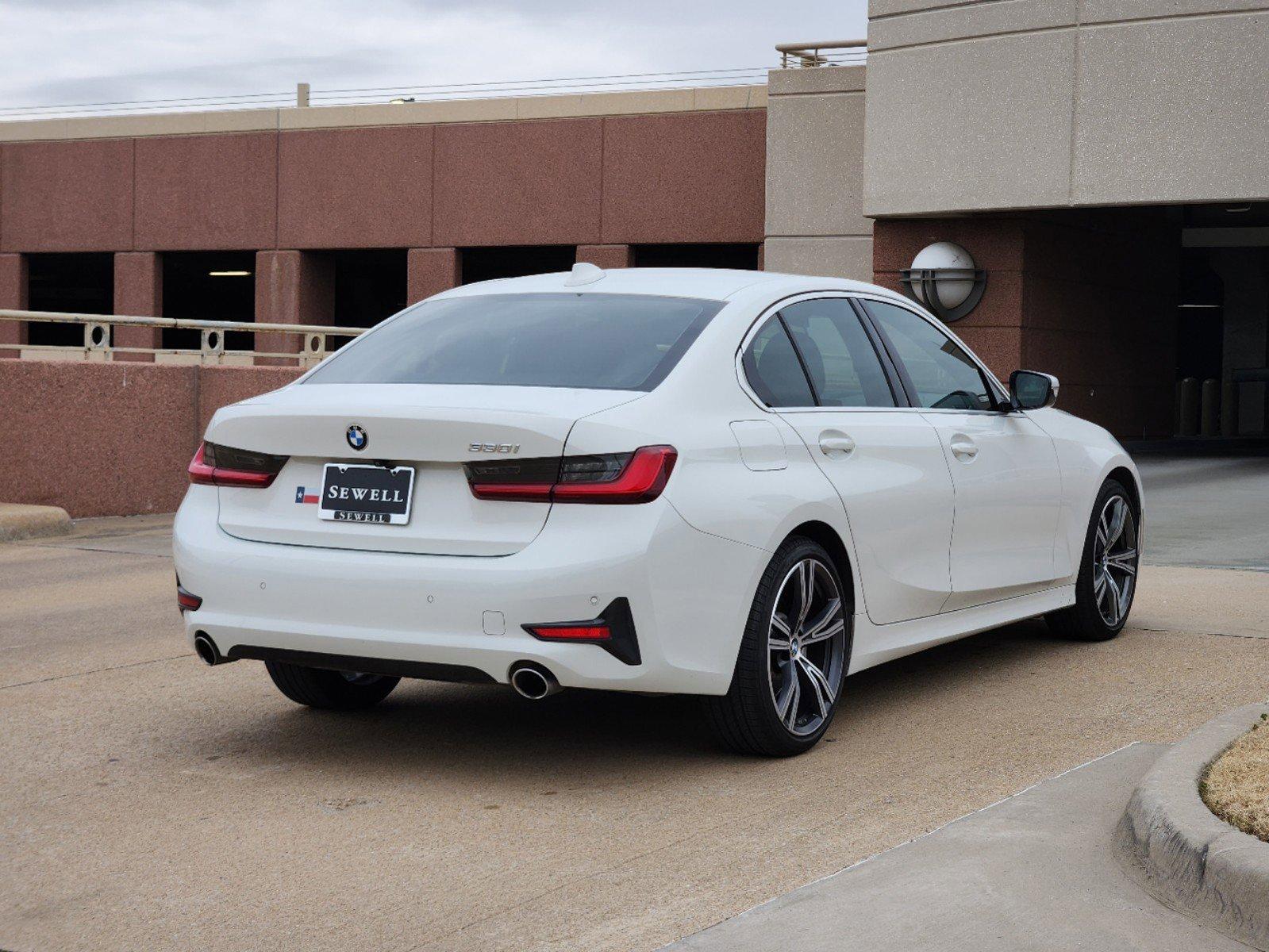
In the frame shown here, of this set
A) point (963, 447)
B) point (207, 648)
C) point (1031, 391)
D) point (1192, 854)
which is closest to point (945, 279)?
point (1031, 391)

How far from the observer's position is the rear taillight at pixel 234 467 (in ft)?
17.1

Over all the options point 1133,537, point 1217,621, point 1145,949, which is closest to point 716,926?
point 1145,949

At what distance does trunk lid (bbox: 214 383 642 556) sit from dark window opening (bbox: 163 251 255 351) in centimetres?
3265

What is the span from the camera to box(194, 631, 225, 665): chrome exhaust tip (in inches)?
208

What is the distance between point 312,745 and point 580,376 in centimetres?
159

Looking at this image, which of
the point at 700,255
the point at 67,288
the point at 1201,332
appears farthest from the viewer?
the point at 1201,332

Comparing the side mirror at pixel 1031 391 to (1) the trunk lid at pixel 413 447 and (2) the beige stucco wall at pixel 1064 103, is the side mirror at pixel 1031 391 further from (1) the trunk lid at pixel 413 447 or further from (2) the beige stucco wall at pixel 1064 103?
(2) the beige stucco wall at pixel 1064 103

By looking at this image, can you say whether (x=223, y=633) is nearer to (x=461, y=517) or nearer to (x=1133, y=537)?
(x=461, y=517)

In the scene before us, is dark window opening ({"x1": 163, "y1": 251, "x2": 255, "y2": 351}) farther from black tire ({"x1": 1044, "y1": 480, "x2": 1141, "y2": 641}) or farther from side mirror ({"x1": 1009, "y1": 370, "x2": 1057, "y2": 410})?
side mirror ({"x1": 1009, "y1": 370, "x2": 1057, "y2": 410})

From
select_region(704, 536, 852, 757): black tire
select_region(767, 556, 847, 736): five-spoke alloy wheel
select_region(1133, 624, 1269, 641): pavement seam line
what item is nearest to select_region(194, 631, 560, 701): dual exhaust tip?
select_region(704, 536, 852, 757): black tire

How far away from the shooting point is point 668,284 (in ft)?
19.5

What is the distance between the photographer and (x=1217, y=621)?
8.46 m

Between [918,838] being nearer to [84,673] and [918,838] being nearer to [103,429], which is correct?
[84,673]

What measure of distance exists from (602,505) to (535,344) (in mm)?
931
